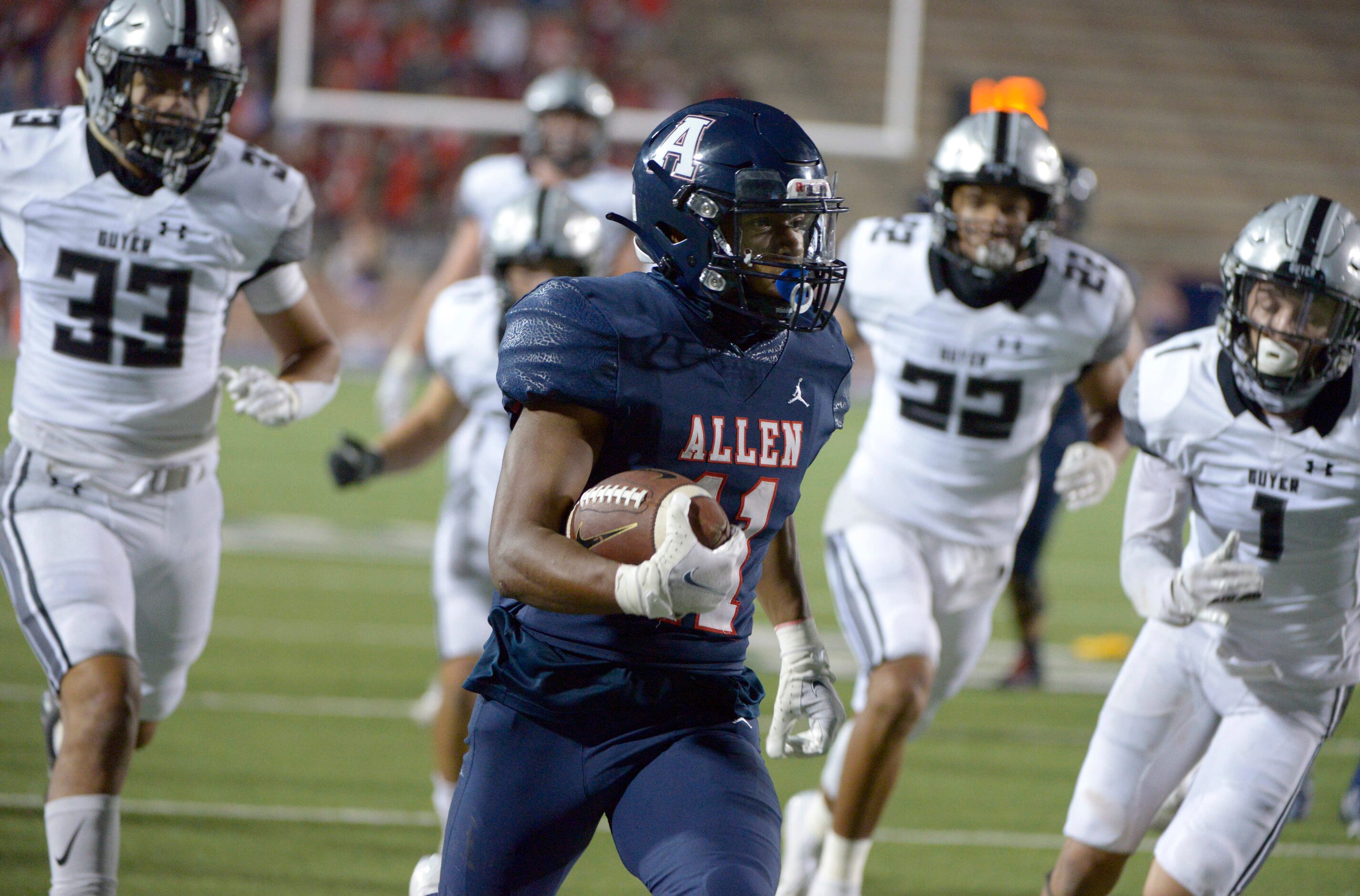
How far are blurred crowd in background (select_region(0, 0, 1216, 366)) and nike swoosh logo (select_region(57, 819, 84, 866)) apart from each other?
44.4 ft

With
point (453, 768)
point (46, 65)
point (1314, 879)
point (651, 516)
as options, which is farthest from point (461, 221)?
point (46, 65)

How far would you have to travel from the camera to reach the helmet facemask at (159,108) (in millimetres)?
3551

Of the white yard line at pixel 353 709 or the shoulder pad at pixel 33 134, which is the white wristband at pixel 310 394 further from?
the white yard line at pixel 353 709

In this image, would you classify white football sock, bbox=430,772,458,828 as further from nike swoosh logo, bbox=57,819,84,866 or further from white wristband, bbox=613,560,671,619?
white wristband, bbox=613,560,671,619

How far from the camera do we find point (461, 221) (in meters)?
6.99

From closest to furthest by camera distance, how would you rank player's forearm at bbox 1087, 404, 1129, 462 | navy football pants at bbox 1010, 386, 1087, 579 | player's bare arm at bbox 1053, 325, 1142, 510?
player's bare arm at bbox 1053, 325, 1142, 510 < player's forearm at bbox 1087, 404, 1129, 462 < navy football pants at bbox 1010, 386, 1087, 579

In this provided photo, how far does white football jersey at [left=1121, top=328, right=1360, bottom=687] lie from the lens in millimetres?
3191

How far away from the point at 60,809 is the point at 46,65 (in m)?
12.8

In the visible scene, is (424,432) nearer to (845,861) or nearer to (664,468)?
(845,861)

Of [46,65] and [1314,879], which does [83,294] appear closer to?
[1314,879]

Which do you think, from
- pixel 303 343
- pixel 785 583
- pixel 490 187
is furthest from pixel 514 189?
pixel 785 583

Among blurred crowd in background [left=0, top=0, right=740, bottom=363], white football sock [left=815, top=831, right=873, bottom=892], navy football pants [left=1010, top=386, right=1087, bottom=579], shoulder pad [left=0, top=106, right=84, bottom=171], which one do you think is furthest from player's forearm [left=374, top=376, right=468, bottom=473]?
blurred crowd in background [left=0, top=0, right=740, bottom=363]

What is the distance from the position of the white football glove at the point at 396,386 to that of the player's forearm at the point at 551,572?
3.77 meters

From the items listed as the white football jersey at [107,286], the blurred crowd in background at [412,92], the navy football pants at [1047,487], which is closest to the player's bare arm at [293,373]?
the white football jersey at [107,286]
